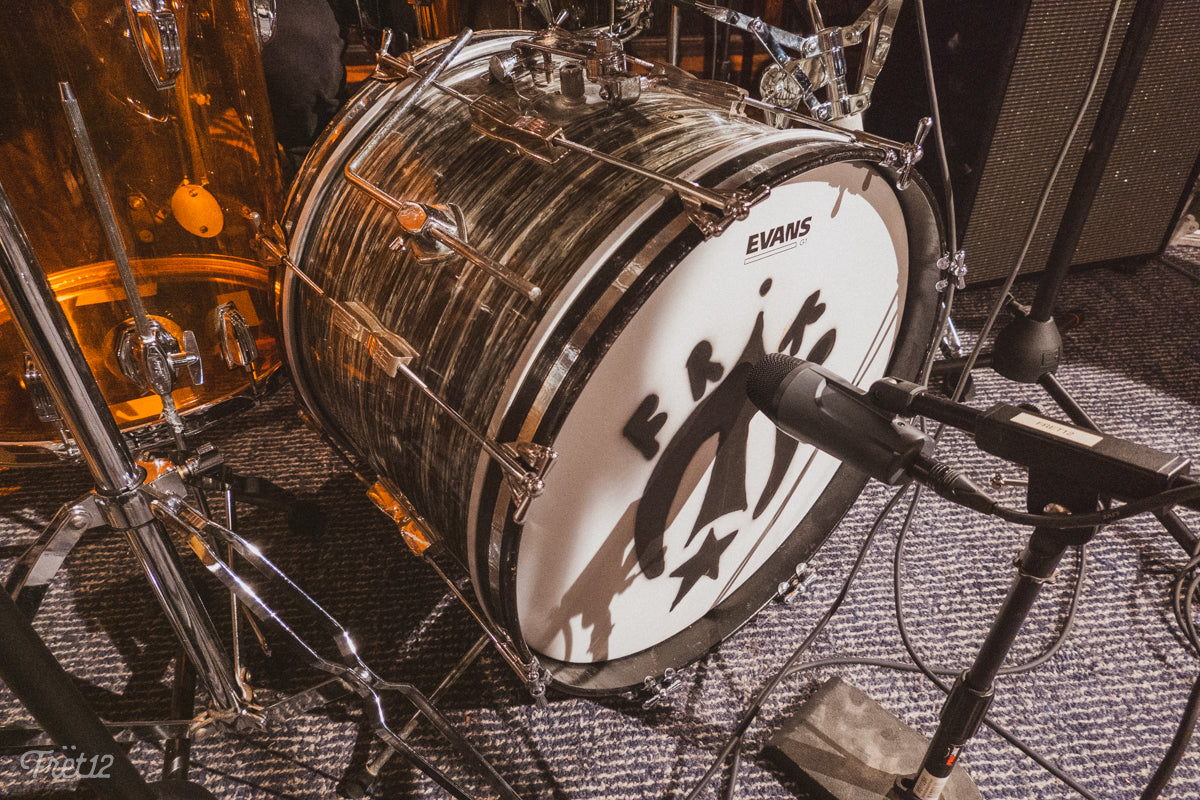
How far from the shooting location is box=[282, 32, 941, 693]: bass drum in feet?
2.17

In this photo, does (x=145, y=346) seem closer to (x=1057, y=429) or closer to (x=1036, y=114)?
(x=1057, y=429)

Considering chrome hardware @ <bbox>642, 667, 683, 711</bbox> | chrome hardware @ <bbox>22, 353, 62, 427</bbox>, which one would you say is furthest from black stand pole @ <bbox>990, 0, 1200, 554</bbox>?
chrome hardware @ <bbox>22, 353, 62, 427</bbox>

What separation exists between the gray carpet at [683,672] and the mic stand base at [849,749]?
0.03 m

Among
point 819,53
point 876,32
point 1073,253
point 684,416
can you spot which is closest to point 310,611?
point 684,416

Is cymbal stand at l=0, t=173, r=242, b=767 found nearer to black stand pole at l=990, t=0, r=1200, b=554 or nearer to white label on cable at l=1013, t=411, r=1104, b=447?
white label on cable at l=1013, t=411, r=1104, b=447

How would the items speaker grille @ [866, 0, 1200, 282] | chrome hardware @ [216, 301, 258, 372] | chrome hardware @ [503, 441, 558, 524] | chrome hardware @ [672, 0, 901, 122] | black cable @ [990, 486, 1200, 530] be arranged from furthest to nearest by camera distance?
1. speaker grille @ [866, 0, 1200, 282]
2. chrome hardware @ [672, 0, 901, 122]
3. chrome hardware @ [216, 301, 258, 372]
4. chrome hardware @ [503, 441, 558, 524]
5. black cable @ [990, 486, 1200, 530]

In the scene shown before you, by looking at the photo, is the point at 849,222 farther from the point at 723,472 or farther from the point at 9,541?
the point at 9,541

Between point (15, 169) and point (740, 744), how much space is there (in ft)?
4.00

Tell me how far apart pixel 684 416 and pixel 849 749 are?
1.73 feet

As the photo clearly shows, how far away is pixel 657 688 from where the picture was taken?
0.98m

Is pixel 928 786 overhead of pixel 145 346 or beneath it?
beneath

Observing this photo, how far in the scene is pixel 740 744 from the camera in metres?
0.98

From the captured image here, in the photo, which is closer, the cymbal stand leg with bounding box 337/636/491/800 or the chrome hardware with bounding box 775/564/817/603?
the cymbal stand leg with bounding box 337/636/491/800

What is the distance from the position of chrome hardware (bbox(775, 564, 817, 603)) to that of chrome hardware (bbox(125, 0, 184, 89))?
1095 millimetres
